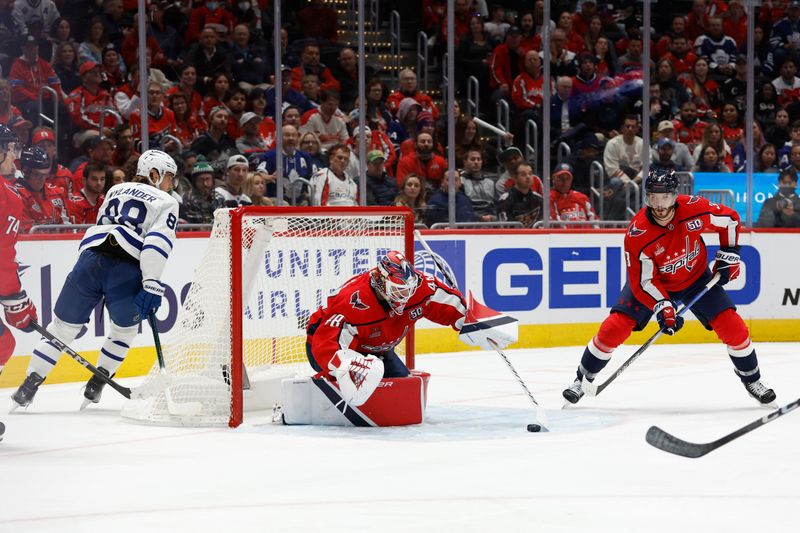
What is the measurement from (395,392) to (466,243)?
3.47m

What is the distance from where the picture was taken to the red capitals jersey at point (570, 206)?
8.59 metres

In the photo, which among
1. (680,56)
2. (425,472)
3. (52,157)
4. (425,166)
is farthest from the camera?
(680,56)

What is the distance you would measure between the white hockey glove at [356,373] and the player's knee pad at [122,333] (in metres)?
1.44

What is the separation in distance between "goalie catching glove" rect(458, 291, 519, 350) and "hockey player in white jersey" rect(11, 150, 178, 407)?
1459 mm

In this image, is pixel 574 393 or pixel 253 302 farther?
pixel 253 302

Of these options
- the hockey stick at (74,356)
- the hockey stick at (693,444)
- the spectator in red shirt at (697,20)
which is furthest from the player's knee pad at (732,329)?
the spectator in red shirt at (697,20)

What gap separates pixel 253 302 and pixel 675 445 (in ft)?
8.50

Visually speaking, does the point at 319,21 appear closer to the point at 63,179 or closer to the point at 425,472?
the point at 63,179

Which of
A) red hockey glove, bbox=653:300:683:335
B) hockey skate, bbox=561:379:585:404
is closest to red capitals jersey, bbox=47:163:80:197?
hockey skate, bbox=561:379:585:404

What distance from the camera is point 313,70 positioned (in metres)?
8.16

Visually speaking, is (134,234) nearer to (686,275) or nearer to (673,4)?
(686,275)

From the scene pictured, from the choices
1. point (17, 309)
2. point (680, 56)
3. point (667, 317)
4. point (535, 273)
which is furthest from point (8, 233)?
point (680, 56)

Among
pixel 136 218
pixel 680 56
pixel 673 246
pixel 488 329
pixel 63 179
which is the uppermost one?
pixel 680 56

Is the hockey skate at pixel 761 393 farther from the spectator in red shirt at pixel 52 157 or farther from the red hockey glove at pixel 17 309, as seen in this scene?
the spectator in red shirt at pixel 52 157
